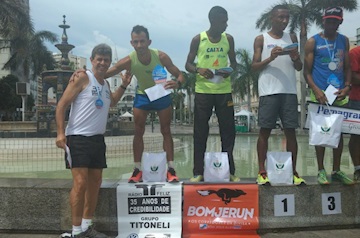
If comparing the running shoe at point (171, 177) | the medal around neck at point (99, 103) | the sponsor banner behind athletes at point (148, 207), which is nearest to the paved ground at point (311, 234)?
the sponsor banner behind athletes at point (148, 207)

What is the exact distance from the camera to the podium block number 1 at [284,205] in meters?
3.63

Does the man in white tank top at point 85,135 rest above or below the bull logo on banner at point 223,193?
above

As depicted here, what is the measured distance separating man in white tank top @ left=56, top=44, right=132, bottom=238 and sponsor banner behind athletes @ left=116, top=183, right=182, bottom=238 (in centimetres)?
30


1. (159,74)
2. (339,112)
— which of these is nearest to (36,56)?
(159,74)

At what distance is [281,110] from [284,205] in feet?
3.48

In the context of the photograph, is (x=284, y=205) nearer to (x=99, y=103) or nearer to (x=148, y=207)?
(x=148, y=207)

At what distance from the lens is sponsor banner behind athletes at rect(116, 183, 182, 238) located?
11.7 feet

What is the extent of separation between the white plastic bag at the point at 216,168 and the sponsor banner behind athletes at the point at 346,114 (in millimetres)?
1130

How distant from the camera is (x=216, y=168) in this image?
3906 mm

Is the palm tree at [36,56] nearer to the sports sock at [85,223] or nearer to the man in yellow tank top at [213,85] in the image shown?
the man in yellow tank top at [213,85]

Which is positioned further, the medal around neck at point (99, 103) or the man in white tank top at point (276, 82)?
the man in white tank top at point (276, 82)

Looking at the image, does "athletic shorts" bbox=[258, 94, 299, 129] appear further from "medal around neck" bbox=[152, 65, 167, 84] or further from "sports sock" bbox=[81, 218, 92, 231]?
"sports sock" bbox=[81, 218, 92, 231]

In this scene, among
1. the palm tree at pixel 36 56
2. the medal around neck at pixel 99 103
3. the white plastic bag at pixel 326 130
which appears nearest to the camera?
the medal around neck at pixel 99 103

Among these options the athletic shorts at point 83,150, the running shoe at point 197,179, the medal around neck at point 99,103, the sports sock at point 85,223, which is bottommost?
the sports sock at point 85,223
